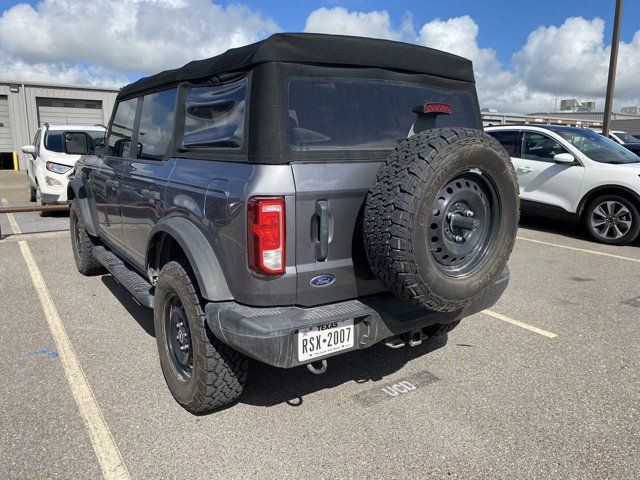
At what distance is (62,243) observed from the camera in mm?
7184

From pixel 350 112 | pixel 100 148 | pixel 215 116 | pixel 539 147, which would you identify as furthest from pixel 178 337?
pixel 539 147

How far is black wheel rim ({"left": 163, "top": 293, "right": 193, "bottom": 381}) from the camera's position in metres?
2.84

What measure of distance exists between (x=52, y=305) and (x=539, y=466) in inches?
163

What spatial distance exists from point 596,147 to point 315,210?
7011 millimetres

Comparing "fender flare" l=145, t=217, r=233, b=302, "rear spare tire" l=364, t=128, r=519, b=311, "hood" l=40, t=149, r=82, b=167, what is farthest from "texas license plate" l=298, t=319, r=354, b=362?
"hood" l=40, t=149, r=82, b=167

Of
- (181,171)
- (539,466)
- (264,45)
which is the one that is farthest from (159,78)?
(539,466)

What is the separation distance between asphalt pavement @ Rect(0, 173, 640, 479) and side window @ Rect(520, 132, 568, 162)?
394cm

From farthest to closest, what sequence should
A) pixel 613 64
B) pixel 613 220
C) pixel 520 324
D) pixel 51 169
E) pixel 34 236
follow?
1. pixel 613 64
2. pixel 51 169
3. pixel 34 236
4. pixel 613 220
5. pixel 520 324

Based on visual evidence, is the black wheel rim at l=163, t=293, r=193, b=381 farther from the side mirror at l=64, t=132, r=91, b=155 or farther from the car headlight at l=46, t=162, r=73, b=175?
the car headlight at l=46, t=162, r=73, b=175

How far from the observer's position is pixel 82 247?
5.30m

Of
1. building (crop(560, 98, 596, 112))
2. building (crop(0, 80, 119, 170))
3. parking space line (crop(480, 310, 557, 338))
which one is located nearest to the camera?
parking space line (crop(480, 310, 557, 338))

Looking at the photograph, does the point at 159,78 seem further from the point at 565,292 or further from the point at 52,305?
the point at 565,292

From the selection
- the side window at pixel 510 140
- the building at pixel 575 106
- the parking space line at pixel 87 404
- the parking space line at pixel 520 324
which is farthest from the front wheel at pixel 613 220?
the building at pixel 575 106

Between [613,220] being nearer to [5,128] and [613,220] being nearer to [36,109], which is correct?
[36,109]
